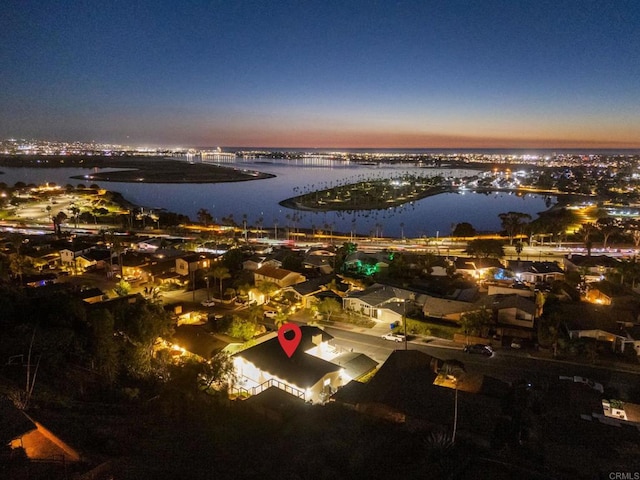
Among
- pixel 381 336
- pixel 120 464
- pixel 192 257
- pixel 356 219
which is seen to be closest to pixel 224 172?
pixel 356 219

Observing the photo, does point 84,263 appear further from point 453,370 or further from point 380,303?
point 453,370

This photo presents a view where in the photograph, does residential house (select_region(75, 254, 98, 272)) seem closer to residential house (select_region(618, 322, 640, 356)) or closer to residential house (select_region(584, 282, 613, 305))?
residential house (select_region(618, 322, 640, 356))

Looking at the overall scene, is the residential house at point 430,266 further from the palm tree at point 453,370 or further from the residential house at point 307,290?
the palm tree at point 453,370

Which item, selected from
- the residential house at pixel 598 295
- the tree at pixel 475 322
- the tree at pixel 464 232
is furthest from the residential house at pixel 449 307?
the tree at pixel 464 232

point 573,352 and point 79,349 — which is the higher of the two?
point 79,349

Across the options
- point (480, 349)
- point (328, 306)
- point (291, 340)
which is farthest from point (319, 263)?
point (291, 340)

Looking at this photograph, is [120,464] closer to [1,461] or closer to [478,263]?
[1,461]
